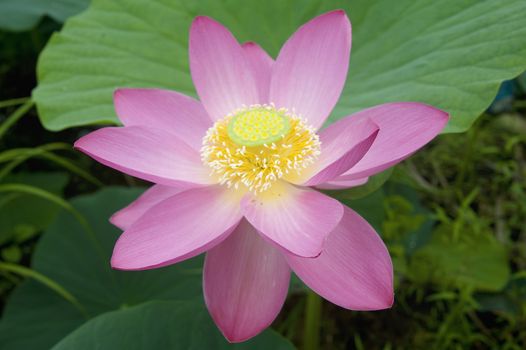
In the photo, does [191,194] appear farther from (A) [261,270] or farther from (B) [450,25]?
(B) [450,25]

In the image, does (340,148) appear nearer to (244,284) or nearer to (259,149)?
(259,149)

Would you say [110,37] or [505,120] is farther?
[505,120]

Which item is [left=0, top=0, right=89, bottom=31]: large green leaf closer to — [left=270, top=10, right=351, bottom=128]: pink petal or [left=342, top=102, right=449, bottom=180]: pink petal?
[left=270, top=10, right=351, bottom=128]: pink petal

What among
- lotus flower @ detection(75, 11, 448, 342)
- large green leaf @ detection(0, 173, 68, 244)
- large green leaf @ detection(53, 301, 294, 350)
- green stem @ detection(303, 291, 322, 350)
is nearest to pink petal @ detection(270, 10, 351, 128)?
lotus flower @ detection(75, 11, 448, 342)

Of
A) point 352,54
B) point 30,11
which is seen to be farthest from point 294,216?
point 30,11

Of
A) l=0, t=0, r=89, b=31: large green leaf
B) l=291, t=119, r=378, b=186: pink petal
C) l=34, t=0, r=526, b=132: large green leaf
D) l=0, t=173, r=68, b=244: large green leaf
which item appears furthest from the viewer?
l=0, t=173, r=68, b=244: large green leaf

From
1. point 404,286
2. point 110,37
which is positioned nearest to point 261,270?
point 110,37

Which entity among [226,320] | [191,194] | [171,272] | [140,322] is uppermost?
[191,194]
